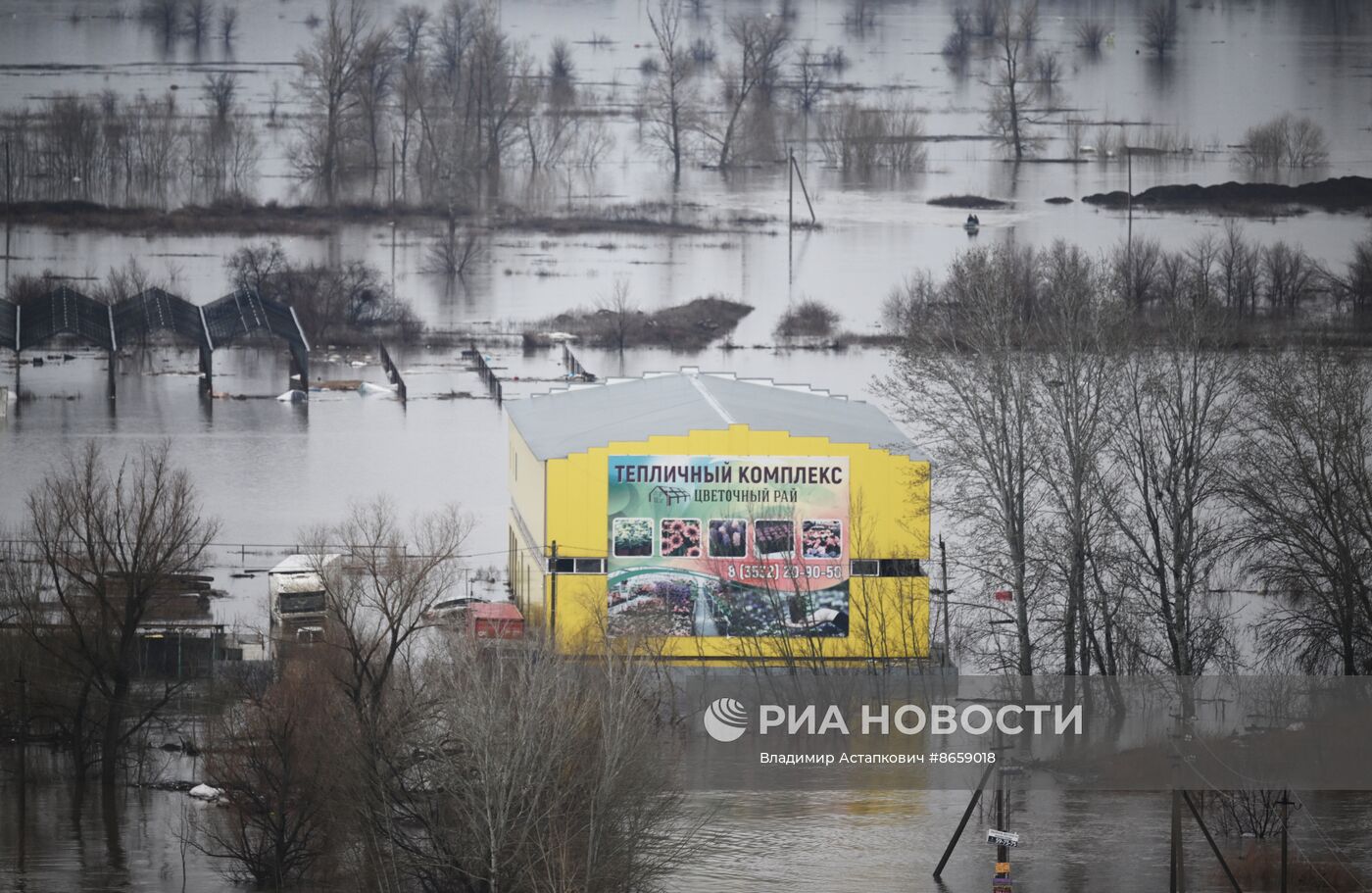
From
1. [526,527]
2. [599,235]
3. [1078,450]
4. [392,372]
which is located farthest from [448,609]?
[599,235]

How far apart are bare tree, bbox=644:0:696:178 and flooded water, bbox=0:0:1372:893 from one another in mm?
291

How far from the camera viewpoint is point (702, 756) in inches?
555

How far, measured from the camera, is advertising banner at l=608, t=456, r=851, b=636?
16828 millimetres

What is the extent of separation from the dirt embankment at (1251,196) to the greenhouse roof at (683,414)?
35.3 feet

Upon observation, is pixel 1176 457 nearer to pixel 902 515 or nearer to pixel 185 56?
pixel 902 515

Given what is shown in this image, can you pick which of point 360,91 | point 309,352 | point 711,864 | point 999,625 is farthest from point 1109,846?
point 360,91

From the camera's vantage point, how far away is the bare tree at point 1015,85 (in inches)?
1194

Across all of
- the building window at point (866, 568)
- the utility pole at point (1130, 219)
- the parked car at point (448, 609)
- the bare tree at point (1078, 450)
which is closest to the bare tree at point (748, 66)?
the utility pole at point (1130, 219)

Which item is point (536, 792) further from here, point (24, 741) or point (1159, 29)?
point (1159, 29)

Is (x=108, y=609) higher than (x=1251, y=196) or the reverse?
the reverse

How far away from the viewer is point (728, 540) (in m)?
17.0

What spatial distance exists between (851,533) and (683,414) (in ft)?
6.98

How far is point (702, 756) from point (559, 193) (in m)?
17.1

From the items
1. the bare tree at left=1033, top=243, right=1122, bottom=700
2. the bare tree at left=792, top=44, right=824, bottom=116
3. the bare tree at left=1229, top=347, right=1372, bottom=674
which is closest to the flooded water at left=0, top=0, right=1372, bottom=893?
the bare tree at left=792, top=44, right=824, bottom=116
